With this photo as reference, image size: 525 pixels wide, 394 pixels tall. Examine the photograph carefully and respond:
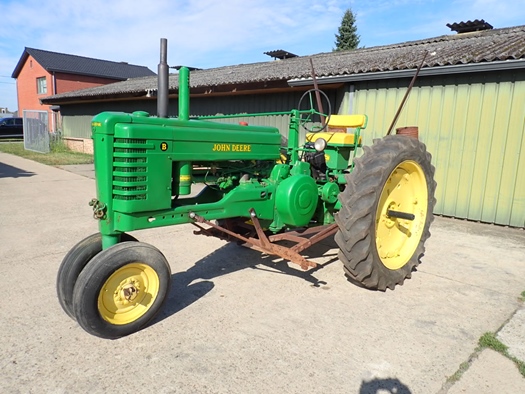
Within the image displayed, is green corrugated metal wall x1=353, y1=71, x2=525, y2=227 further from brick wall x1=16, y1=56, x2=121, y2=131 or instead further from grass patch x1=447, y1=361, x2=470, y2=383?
brick wall x1=16, y1=56, x2=121, y2=131

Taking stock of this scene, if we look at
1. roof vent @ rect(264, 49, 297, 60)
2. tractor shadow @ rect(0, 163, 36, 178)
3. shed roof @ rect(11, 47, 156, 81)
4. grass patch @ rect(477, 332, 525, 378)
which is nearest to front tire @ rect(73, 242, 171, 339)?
grass patch @ rect(477, 332, 525, 378)

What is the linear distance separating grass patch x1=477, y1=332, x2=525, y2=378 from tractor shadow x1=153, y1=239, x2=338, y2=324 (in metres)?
1.33

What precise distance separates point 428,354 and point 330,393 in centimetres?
78

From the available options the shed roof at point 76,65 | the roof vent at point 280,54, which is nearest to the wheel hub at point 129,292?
the roof vent at point 280,54

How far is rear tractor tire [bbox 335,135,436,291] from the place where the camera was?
3207 millimetres

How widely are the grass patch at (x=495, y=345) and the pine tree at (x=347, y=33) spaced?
40.9 meters

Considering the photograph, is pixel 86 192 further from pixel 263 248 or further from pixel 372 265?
pixel 372 265

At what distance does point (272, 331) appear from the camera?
9.15ft

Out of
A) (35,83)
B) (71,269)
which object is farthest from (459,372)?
(35,83)

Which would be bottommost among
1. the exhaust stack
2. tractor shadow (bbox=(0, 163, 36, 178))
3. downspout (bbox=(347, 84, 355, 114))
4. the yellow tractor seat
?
tractor shadow (bbox=(0, 163, 36, 178))

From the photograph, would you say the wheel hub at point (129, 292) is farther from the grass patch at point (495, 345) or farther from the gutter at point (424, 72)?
A: the gutter at point (424, 72)

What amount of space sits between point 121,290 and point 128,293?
5cm

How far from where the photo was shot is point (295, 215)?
3.52m

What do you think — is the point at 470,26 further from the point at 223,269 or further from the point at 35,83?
the point at 35,83
